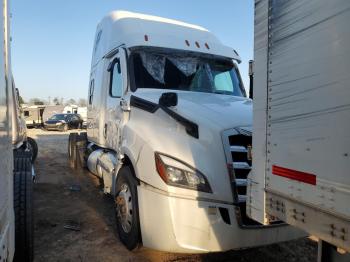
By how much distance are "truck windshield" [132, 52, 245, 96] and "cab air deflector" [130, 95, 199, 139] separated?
51cm

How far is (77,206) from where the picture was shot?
21.9ft

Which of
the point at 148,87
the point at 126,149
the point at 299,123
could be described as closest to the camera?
the point at 299,123

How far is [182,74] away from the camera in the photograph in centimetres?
558

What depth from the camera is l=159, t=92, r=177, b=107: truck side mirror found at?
4309mm

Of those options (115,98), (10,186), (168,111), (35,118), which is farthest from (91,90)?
(35,118)

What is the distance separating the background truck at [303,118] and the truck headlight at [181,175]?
2.78ft

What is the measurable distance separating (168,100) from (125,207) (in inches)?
54.9

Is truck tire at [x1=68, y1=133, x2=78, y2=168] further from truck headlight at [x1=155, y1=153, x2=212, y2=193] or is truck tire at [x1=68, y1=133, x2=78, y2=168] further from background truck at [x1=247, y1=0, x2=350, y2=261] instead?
background truck at [x1=247, y1=0, x2=350, y2=261]

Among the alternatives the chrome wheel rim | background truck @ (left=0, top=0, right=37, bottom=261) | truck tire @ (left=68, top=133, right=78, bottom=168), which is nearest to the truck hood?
the chrome wheel rim

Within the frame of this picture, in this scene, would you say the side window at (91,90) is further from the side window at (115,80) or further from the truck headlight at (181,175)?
the truck headlight at (181,175)

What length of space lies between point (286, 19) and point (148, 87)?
3099 millimetres

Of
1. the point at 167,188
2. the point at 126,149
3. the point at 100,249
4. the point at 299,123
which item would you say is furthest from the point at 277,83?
the point at 100,249

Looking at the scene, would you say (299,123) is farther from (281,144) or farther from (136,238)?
(136,238)

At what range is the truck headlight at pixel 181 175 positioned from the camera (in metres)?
3.65
